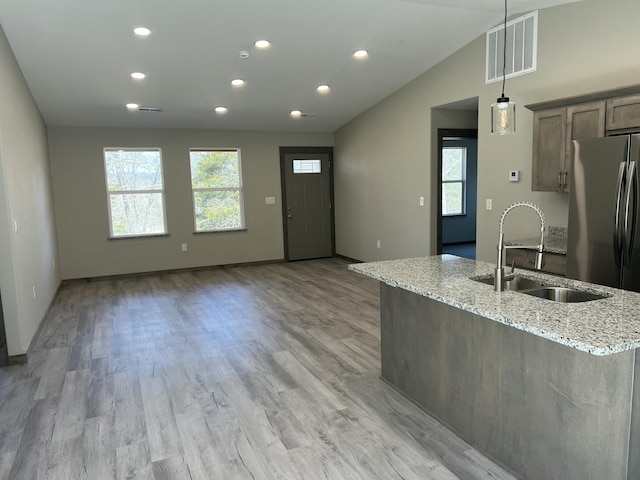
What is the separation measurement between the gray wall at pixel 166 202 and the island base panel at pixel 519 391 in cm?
547

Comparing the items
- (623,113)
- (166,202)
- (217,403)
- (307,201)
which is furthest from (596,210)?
(166,202)

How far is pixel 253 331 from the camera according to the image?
4.42 metres

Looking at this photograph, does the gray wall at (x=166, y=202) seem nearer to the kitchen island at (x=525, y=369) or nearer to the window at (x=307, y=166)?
the window at (x=307, y=166)

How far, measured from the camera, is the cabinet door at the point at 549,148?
12.7ft

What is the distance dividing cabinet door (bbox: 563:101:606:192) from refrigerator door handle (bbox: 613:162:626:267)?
460 mm

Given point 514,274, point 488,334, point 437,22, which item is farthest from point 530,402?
point 437,22

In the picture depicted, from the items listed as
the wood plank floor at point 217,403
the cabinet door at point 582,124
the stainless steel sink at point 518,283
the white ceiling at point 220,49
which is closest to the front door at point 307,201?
the white ceiling at point 220,49

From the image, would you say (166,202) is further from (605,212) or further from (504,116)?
(605,212)

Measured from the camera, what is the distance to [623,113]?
334 centimetres

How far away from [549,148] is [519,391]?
105 inches

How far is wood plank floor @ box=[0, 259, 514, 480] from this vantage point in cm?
233

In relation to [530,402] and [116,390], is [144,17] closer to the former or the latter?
[116,390]

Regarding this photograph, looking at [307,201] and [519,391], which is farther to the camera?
[307,201]

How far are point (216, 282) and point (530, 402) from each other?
5420mm
